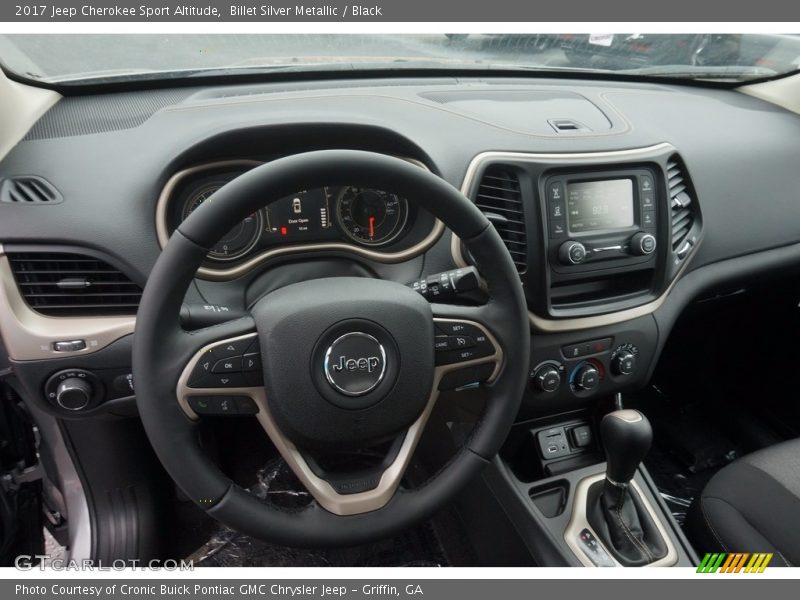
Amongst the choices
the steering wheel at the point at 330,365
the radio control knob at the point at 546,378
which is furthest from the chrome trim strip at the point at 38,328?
the radio control knob at the point at 546,378

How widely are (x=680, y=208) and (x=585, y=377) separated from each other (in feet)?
1.78

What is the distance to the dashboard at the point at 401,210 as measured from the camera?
A: 128 centimetres

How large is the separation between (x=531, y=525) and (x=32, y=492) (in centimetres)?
142

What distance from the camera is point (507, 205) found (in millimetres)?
1495

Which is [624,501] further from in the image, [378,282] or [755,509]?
[378,282]

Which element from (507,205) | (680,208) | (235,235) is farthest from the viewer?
(680,208)

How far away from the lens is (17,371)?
1.29 metres

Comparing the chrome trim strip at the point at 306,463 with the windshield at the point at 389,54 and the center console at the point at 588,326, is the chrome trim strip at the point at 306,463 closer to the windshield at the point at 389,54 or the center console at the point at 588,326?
the center console at the point at 588,326

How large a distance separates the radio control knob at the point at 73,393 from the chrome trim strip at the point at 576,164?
2.80 ft

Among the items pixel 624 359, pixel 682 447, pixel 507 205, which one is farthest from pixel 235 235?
pixel 682 447

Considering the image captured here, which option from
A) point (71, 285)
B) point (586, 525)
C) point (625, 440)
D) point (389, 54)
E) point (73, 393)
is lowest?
point (586, 525)

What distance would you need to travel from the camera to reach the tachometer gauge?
1366 millimetres

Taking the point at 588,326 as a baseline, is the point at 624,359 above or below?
below

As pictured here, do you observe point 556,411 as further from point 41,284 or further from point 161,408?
point 41,284
